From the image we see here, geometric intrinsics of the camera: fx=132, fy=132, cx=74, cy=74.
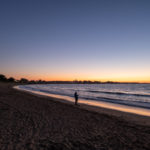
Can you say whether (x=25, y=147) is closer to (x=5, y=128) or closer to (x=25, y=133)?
(x=25, y=133)

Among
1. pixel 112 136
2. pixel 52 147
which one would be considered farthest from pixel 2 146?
pixel 112 136

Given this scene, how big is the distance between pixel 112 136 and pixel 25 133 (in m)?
4.45

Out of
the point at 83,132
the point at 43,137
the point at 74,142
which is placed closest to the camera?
the point at 74,142

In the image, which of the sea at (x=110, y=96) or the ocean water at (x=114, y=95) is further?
the ocean water at (x=114, y=95)

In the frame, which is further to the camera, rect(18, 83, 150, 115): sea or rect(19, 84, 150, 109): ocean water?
rect(19, 84, 150, 109): ocean water

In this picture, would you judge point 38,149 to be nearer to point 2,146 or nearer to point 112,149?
point 2,146

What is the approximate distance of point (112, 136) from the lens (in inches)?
266

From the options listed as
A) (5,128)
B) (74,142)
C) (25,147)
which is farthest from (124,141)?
(5,128)

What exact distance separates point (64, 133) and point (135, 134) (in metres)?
3.88

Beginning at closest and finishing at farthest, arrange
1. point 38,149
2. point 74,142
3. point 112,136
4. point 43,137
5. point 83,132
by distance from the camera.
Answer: point 38,149 → point 74,142 → point 43,137 → point 112,136 → point 83,132

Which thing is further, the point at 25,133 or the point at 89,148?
the point at 25,133

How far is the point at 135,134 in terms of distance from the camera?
721cm

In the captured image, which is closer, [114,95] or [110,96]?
[110,96]

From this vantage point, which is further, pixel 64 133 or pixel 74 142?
pixel 64 133
